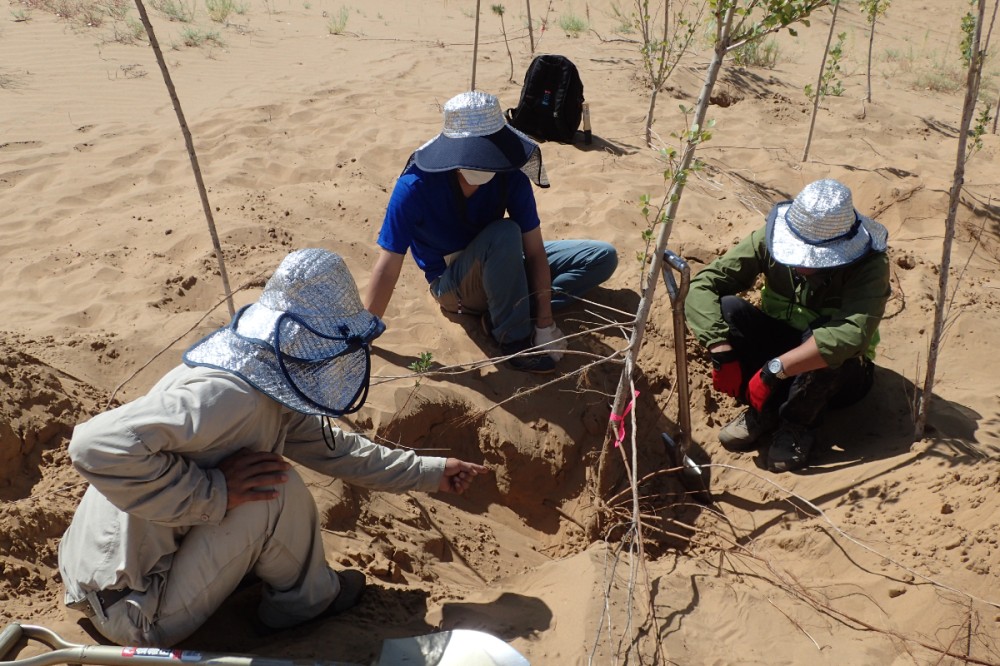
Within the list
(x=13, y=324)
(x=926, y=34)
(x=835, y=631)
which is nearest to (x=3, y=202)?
(x=13, y=324)

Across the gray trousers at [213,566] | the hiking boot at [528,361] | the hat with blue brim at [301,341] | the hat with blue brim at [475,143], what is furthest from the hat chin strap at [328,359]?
the hiking boot at [528,361]

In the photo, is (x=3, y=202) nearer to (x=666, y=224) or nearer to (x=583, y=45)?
(x=666, y=224)

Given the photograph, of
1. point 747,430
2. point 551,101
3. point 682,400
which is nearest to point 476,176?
point 682,400

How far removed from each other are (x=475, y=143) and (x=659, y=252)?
89 centimetres

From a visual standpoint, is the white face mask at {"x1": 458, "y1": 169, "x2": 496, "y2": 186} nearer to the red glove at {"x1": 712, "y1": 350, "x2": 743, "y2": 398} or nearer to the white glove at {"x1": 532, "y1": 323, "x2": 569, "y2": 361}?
the white glove at {"x1": 532, "y1": 323, "x2": 569, "y2": 361}

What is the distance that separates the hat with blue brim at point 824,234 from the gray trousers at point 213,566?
5.97ft

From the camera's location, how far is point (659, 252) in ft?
8.13

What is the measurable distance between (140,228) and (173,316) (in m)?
1.02

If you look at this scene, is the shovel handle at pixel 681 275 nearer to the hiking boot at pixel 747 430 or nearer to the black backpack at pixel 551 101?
the hiking boot at pixel 747 430

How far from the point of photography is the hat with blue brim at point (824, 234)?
278 centimetres

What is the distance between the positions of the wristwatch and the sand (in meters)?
→ 0.40

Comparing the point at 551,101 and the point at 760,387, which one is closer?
the point at 760,387

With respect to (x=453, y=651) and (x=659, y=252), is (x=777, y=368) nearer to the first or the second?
(x=659, y=252)

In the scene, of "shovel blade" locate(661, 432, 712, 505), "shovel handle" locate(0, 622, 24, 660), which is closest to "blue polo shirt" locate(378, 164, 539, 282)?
"shovel blade" locate(661, 432, 712, 505)
